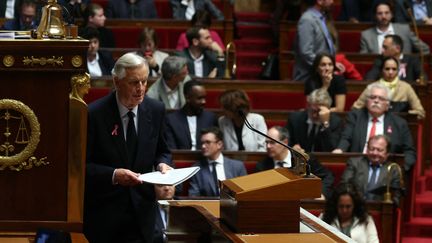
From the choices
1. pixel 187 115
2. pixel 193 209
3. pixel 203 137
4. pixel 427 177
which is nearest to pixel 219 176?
pixel 203 137

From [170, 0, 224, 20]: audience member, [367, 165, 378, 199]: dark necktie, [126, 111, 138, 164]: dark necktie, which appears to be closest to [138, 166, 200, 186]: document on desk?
[126, 111, 138, 164]: dark necktie

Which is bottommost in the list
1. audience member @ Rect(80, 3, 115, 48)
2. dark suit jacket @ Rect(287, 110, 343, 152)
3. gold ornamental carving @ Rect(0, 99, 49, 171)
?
dark suit jacket @ Rect(287, 110, 343, 152)

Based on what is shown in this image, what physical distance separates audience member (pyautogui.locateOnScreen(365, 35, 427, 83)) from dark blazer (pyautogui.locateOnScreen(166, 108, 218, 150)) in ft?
7.04

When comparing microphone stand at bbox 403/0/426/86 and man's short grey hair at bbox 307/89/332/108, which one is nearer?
man's short grey hair at bbox 307/89/332/108

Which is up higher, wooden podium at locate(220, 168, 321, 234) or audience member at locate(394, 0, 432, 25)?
audience member at locate(394, 0, 432, 25)

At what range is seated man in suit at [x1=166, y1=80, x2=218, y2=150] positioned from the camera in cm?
787

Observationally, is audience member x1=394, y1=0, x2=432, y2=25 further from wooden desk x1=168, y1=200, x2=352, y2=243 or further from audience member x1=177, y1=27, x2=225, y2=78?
wooden desk x1=168, y1=200, x2=352, y2=243

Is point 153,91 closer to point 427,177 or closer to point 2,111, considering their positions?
point 427,177

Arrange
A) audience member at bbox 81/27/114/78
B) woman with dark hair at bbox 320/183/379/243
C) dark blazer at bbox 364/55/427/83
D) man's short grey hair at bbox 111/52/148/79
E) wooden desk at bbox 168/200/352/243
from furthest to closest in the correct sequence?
dark blazer at bbox 364/55/427/83, audience member at bbox 81/27/114/78, woman with dark hair at bbox 320/183/379/243, man's short grey hair at bbox 111/52/148/79, wooden desk at bbox 168/200/352/243

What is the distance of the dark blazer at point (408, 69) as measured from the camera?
9547 millimetres

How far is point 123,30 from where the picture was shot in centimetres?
1051

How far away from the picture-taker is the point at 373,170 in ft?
24.6

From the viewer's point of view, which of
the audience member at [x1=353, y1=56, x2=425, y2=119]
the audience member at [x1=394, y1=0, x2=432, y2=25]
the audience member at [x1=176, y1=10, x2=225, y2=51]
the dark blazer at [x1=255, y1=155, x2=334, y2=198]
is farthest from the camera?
the audience member at [x1=394, y1=0, x2=432, y2=25]

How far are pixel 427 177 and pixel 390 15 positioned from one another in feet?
7.13
